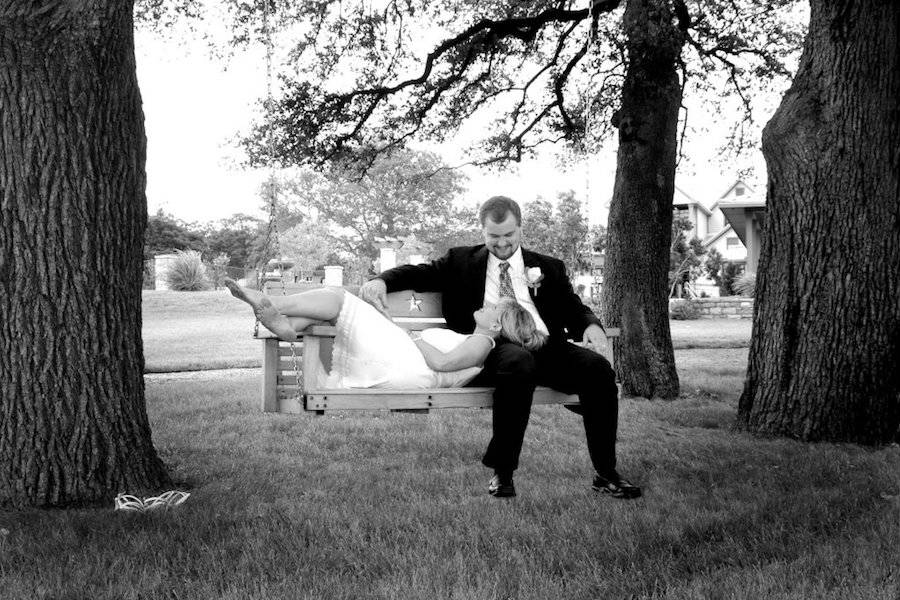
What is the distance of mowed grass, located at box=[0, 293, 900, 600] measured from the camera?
9.01 ft

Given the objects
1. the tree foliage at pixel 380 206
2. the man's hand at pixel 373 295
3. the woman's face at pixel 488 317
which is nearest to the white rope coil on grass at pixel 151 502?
the man's hand at pixel 373 295

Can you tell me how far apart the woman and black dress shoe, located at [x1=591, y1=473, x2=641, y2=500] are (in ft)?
2.31

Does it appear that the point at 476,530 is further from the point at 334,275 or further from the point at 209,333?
the point at 334,275

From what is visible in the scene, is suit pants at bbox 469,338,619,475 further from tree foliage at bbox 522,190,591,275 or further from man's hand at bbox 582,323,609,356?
tree foliage at bbox 522,190,591,275

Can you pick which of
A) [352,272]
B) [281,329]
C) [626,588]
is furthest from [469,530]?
[352,272]

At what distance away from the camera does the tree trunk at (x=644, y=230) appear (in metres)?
7.71

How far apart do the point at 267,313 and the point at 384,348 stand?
0.61m

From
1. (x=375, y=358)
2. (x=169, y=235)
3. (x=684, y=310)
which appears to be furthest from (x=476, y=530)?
(x=169, y=235)

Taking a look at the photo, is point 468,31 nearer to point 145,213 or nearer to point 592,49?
point 592,49

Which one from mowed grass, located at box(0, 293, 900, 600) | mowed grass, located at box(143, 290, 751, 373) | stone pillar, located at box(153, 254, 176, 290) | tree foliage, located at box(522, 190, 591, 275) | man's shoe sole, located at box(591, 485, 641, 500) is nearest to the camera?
mowed grass, located at box(0, 293, 900, 600)

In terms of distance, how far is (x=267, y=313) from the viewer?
11.7 ft

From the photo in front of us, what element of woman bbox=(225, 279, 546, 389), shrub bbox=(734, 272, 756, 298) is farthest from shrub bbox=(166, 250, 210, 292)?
woman bbox=(225, 279, 546, 389)

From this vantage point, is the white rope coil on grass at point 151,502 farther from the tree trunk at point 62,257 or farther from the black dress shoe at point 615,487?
the black dress shoe at point 615,487

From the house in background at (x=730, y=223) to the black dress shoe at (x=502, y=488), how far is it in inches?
606
